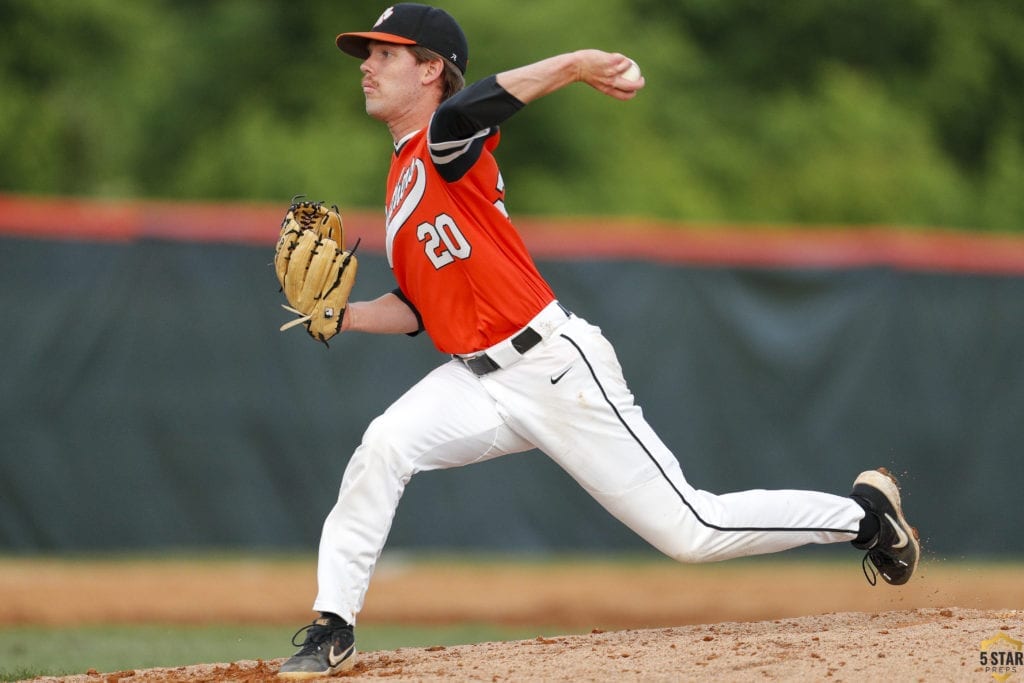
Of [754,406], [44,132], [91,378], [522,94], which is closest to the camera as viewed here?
[522,94]

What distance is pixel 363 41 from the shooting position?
13.6 feet

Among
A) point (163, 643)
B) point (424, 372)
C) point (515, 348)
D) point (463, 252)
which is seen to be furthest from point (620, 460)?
point (424, 372)

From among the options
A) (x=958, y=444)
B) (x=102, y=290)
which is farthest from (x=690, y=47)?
(x=102, y=290)

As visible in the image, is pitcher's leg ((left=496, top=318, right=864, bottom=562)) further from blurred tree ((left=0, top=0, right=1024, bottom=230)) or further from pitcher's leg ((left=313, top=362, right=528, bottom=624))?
blurred tree ((left=0, top=0, right=1024, bottom=230))

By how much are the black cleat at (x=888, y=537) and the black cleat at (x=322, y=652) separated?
5.41 feet

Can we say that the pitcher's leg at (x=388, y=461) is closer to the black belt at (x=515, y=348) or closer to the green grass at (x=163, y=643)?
the black belt at (x=515, y=348)

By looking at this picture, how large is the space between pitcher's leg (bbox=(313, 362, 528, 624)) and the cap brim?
1054mm

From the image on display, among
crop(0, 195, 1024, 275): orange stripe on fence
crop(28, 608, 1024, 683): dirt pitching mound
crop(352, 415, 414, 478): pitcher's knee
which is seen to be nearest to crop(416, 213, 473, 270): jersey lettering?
crop(352, 415, 414, 478): pitcher's knee

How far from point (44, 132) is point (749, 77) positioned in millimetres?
8261

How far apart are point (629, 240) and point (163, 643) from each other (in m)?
3.44

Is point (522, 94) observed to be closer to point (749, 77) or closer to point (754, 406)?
point (754, 406)

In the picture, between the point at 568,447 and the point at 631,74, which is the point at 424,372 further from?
the point at 631,74

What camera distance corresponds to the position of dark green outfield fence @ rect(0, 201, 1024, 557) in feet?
23.0

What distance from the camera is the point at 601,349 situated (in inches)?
157
